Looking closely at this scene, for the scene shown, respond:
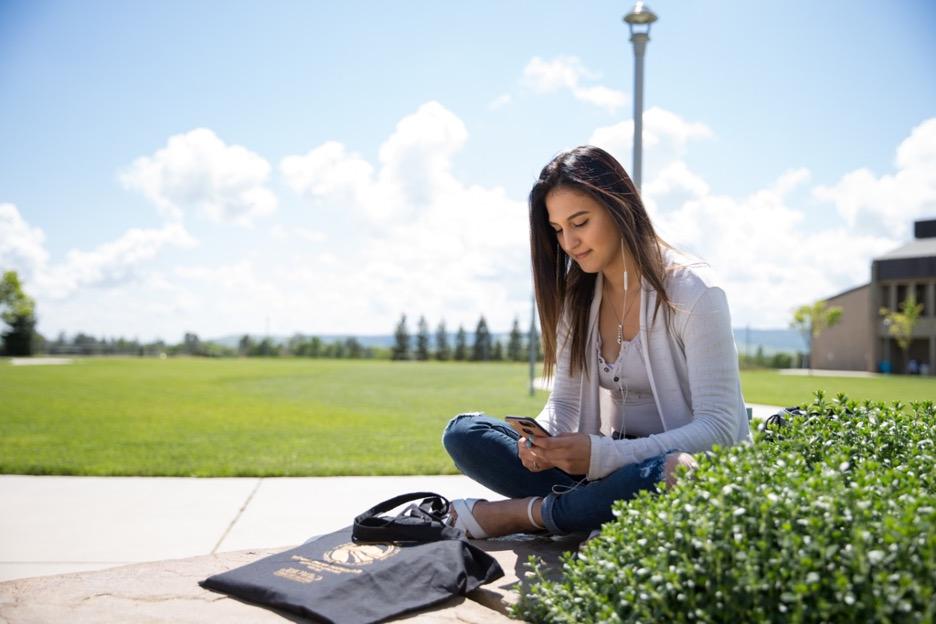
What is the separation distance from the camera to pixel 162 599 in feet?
7.38

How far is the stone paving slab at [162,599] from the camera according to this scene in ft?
6.89

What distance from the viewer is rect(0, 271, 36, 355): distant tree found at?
49406mm

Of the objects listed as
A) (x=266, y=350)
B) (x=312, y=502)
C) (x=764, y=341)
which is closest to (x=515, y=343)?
(x=266, y=350)

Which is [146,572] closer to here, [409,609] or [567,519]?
[409,609]

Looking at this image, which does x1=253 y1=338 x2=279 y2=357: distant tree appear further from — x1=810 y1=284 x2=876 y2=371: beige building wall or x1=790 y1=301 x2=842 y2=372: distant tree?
x1=810 y1=284 x2=876 y2=371: beige building wall

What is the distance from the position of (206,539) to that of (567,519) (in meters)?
1.88

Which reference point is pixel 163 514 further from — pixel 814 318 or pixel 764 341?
pixel 764 341

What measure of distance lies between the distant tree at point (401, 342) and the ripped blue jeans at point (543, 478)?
5188 centimetres

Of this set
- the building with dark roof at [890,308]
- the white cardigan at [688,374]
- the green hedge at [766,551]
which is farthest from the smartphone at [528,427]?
the building with dark roof at [890,308]

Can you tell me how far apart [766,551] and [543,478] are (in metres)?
1.48

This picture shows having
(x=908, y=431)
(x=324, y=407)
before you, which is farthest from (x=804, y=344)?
(x=908, y=431)

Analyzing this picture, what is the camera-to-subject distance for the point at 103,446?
7.00 m

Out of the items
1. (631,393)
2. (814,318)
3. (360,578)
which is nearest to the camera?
(360,578)

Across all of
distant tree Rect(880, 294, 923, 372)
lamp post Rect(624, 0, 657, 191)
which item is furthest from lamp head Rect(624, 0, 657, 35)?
distant tree Rect(880, 294, 923, 372)
